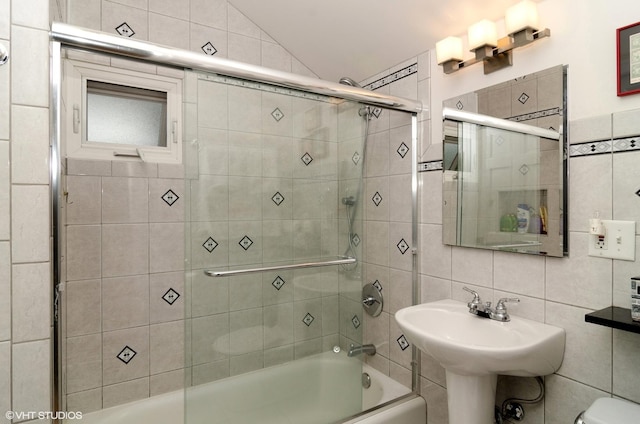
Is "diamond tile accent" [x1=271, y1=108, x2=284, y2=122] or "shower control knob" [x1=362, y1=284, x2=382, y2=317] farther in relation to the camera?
"shower control knob" [x1=362, y1=284, x2=382, y2=317]

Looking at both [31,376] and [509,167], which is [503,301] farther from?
[31,376]

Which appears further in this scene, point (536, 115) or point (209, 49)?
point (209, 49)

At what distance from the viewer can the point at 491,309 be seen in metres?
1.47

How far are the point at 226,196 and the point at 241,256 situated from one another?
0.26 meters

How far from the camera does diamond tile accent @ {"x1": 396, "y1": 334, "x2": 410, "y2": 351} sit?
196 cm

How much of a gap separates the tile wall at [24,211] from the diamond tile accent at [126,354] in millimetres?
866

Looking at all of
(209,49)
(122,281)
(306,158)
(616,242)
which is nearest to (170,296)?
(122,281)

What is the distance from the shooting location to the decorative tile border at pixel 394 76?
195cm

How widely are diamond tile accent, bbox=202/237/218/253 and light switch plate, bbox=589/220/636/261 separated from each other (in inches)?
55.1

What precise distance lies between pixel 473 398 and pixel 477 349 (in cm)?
37

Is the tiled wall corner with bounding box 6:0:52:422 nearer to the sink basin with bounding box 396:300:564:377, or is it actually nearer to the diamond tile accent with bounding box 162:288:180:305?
the diamond tile accent with bounding box 162:288:180:305

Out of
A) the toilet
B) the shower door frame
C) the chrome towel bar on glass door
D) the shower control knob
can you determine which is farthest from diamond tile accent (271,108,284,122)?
the toilet

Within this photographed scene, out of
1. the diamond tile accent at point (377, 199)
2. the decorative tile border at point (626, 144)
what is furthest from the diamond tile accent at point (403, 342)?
the decorative tile border at point (626, 144)

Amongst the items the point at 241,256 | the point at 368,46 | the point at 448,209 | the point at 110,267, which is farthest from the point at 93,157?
the point at 448,209
